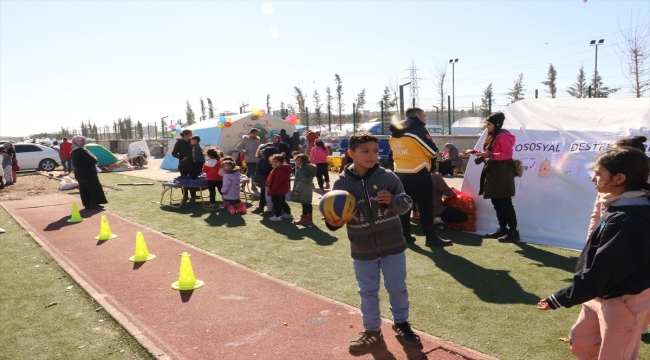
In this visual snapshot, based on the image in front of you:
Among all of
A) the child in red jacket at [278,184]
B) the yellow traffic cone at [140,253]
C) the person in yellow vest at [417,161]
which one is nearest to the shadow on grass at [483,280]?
the person in yellow vest at [417,161]

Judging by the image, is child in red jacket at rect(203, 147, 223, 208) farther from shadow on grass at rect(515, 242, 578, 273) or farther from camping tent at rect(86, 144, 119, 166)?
camping tent at rect(86, 144, 119, 166)

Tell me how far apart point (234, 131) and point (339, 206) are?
21620 millimetres

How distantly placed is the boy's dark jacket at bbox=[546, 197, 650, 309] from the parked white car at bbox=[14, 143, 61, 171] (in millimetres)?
29143

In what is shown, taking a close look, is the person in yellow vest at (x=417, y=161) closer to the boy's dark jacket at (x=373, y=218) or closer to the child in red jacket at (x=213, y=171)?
the boy's dark jacket at (x=373, y=218)

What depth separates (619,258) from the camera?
8.75ft

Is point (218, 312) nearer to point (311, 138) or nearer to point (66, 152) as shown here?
point (311, 138)

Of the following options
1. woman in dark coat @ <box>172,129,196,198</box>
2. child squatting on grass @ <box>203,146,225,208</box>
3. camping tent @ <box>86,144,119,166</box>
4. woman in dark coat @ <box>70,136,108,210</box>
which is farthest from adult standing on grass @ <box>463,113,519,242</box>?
camping tent @ <box>86,144,119,166</box>

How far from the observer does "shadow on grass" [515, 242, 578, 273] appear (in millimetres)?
6496

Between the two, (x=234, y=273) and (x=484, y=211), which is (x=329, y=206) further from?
(x=484, y=211)

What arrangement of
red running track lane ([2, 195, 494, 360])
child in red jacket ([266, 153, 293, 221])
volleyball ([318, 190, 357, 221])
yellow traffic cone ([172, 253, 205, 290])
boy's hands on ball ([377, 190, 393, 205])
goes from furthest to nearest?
1. child in red jacket ([266, 153, 293, 221])
2. yellow traffic cone ([172, 253, 205, 290])
3. red running track lane ([2, 195, 494, 360])
4. volleyball ([318, 190, 357, 221])
5. boy's hands on ball ([377, 190, 393, 205])

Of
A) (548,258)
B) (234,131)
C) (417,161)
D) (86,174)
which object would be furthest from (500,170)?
(234,131)

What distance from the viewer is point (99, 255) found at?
780 cm

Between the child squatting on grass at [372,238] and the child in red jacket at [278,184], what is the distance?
6.14 metres

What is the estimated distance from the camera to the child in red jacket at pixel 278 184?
10.3 m
